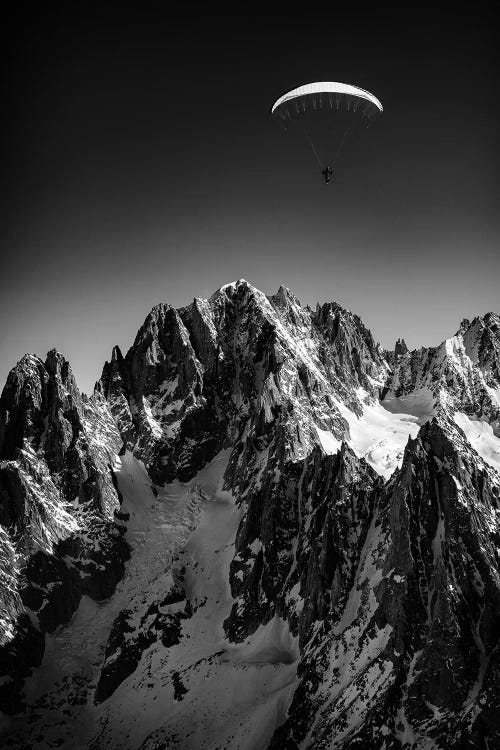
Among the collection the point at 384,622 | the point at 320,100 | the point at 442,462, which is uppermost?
the point at 320,100

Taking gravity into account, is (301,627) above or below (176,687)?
above

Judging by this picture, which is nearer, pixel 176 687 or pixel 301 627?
pixel 301 627

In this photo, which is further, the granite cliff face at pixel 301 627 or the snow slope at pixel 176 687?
the snow slope at pixel 176 687

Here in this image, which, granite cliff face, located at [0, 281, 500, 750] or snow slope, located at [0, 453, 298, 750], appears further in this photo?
snow slope, located at [0, 453, 298, 750]

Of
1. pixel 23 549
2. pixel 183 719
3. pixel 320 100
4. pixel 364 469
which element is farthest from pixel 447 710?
pixel 23 549

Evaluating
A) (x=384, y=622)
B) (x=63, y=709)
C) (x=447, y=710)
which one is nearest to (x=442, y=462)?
(x=384, y=622)

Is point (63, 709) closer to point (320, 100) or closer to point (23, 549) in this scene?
point (23, 549)

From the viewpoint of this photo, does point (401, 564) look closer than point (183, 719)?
Yes

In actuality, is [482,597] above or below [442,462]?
below

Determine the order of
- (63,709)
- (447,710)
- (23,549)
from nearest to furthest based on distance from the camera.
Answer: (447,710)
(63,709)
(23,549)

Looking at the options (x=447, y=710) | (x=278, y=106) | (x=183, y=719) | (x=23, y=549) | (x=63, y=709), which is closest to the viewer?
(x=447, y=710)
